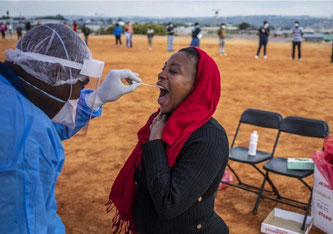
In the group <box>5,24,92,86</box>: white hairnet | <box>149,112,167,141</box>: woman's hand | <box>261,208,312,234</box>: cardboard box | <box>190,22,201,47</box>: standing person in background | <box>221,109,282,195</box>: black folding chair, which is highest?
→ <box>190,22,201,47</box>: standing person in background

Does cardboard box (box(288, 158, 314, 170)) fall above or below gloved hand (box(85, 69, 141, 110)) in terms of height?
below

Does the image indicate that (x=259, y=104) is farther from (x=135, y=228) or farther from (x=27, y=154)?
(x=27, y=154)

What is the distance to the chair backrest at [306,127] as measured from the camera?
16.3 ft

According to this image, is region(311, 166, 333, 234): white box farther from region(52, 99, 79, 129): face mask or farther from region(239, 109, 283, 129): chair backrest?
region(52, 99, 79, 129): face mask

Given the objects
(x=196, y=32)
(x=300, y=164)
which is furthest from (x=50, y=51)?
(x=196, y=32)

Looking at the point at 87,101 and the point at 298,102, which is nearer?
the point at 87,101

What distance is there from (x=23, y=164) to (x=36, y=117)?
0.23 meters

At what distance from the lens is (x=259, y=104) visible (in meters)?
10.3

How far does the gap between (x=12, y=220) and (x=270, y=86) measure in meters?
12.2

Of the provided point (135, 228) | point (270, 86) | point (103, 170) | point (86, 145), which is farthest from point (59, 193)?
point (270, 86)

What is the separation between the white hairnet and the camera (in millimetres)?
1934

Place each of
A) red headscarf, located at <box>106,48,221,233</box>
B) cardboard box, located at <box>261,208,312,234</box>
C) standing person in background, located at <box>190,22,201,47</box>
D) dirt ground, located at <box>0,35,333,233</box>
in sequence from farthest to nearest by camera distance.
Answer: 1. standing person in background, located at <box>190,22,201,47</box>
2. dirt ground, located at <box>0,35,333,233</box>
3. cardboard box, located at <box>261,208,312,234</box>
4. red headscarf, located at <box>106,48,221,233</box>

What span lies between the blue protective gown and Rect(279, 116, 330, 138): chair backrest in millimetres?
4089

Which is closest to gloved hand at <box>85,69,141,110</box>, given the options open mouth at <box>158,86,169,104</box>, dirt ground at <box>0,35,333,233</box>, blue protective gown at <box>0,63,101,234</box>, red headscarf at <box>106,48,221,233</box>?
open mouth at <box>158,86,169,104</box>
